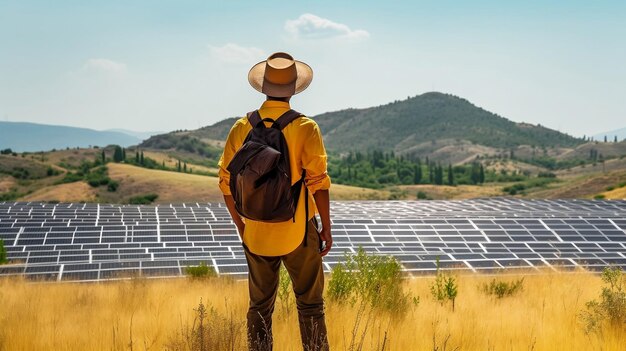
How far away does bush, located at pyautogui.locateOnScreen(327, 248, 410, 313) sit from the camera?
25.1 feet

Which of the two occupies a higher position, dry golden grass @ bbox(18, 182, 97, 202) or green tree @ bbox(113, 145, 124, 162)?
green tree @ bbox(113, 145, 124, 162)

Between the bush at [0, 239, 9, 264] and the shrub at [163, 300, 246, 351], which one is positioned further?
the bush at [0, 239, 9, 264]

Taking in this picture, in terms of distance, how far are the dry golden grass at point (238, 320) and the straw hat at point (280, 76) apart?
6.72 ft

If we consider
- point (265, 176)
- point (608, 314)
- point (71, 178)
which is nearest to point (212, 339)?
point (265, 176)

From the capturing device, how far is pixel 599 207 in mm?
24406

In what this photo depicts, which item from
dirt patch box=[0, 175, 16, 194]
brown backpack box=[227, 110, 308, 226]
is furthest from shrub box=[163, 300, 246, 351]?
dirt patch box=[0, 175, 16, 194]

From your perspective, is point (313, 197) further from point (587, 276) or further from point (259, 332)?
point (587, 276)

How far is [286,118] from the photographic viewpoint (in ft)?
→ 16.7

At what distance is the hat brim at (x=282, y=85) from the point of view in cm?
530

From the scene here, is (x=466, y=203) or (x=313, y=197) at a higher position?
(x=313, y=197)

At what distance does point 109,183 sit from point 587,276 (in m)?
65.7

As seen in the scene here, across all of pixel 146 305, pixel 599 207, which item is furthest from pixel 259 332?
pixel 599 207

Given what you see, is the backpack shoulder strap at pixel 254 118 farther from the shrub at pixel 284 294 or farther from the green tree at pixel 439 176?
the green tree at pixel 439 176

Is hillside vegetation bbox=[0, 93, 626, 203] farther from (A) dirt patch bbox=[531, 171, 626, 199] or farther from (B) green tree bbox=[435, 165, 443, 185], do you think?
(B) green tree bbox=[435, 165, 443, 185]
